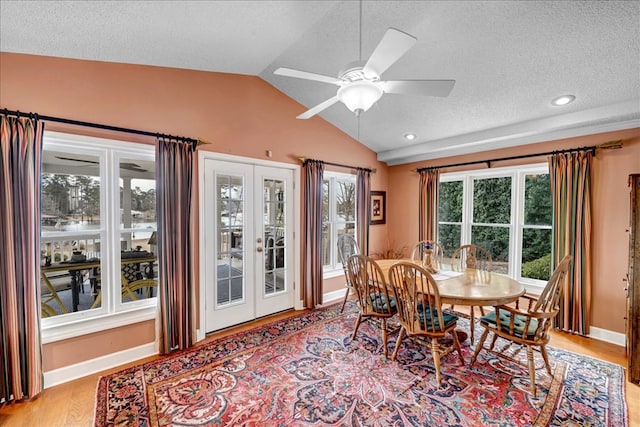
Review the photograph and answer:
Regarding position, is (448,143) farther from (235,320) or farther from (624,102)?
(235,320)

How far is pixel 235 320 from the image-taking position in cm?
348

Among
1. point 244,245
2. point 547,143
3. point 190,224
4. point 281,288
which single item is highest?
point 547,143

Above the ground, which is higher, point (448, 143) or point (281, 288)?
point (448, 143)

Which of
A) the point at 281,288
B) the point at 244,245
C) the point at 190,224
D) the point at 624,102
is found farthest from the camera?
the point at 281,288

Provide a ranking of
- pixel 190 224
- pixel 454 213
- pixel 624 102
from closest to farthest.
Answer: pixel 624 102 < pixel 190 224 < pixel 454 213

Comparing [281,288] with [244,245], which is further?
[281,288]

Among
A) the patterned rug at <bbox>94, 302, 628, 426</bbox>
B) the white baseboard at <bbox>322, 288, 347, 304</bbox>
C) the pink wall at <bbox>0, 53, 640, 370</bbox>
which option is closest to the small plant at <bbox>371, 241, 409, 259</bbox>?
the white baseboard at <bbox>322, 288, 347, 304</bbox>

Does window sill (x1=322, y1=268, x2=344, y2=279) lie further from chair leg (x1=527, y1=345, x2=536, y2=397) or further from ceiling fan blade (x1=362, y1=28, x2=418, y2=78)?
ceiling fan blade (x1=362, y1=28, x2=418, y2=78)

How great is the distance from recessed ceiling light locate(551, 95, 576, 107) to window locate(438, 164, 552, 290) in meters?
0.92

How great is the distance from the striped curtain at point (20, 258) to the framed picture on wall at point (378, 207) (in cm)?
432

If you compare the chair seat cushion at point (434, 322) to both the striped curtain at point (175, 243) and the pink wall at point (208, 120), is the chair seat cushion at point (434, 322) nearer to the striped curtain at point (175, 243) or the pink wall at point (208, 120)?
the pink wall at point (208, 120)

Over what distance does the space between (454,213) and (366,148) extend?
1.84m

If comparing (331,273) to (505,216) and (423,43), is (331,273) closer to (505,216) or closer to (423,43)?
(505,216)

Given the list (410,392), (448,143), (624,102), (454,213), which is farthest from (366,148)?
(410,392)
